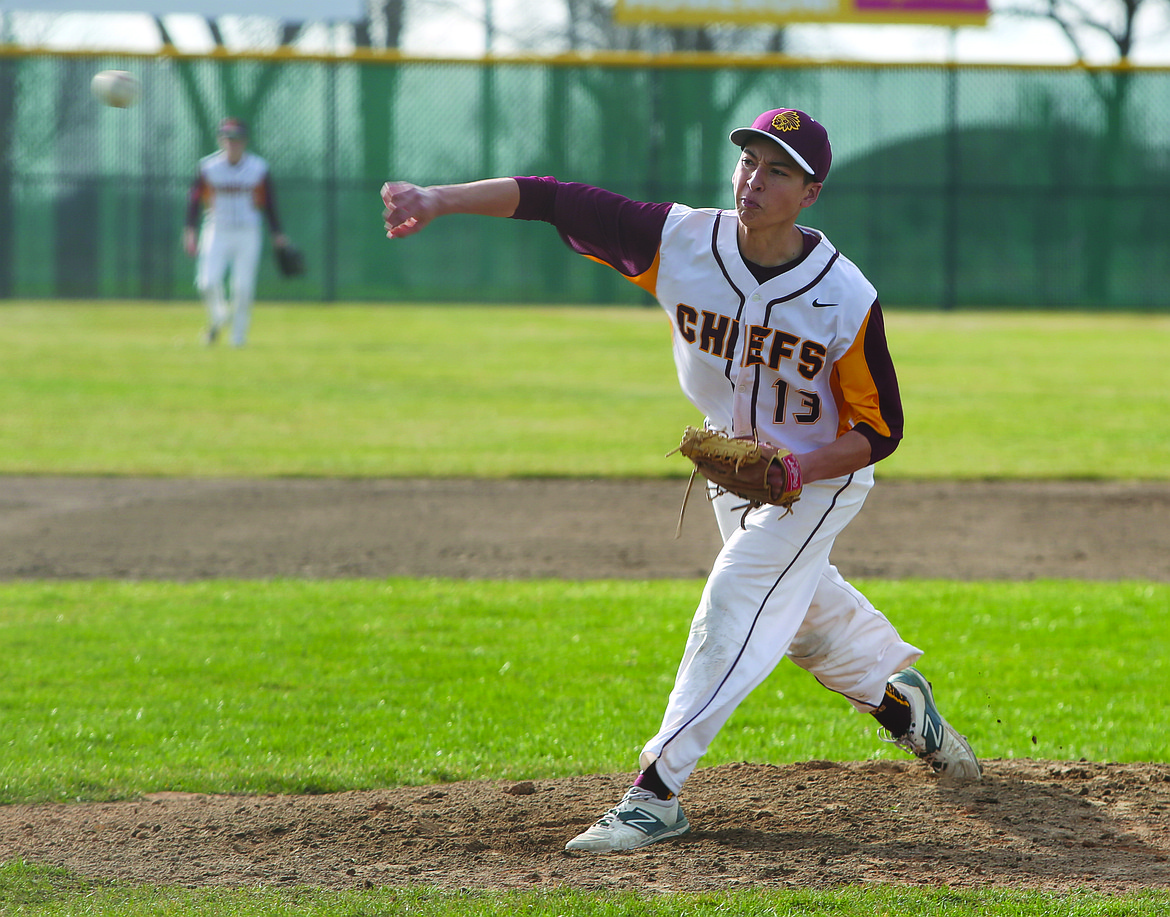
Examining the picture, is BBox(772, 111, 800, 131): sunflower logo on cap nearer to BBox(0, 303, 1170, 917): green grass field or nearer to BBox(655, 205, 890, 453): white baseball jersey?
BBox(655, 205, 890, 453): white baseball jersey

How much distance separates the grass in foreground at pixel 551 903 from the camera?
269 cm

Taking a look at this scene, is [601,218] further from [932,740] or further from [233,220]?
[233,220]

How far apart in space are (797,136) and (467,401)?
27.9 feet

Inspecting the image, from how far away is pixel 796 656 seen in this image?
141 inches

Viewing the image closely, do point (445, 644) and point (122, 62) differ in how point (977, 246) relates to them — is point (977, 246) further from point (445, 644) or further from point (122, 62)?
point (445, 644)

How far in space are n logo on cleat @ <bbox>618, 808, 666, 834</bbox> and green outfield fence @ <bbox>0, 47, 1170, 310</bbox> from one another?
19170 mm

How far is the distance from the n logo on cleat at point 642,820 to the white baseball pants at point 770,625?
3.6 inches

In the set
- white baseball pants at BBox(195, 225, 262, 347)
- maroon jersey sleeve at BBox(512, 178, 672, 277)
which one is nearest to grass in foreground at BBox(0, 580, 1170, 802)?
maroon jersey sleeve at BBox(512, 178, 672, 277)

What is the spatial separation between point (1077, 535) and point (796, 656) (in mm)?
4157

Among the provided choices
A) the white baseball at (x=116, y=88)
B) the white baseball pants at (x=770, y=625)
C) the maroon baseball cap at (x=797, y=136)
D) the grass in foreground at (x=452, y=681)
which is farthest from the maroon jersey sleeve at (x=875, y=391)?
the white baseball at (x=116, y=88)

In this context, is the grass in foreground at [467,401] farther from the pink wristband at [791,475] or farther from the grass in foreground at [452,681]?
the pink wristband at [791,475]

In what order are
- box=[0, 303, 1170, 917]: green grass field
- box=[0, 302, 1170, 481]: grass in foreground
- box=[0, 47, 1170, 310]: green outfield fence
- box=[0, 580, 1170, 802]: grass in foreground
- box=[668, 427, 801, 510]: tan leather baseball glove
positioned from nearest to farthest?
box=[668, 427, 801, 510]: tan leather baseball glove < box=[0, 303, 1170, 917]: green grass field < box=[0, 580, 1170, 802]: grass in foreground < box=[0, 302, 1170, 481]: grass in foreground < box=[0, 47, 1170, 310]: green outfield fence

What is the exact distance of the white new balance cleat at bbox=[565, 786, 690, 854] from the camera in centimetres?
306

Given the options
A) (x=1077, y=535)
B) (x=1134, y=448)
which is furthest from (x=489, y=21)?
(x=1077, y=535)
